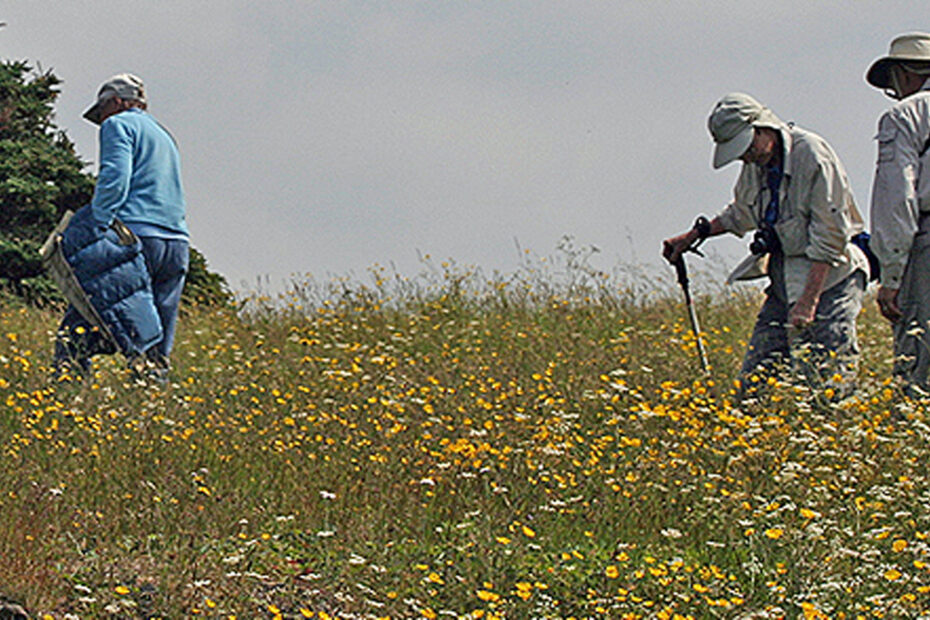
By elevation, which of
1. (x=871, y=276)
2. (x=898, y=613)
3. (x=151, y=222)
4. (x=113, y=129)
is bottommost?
(x=898, y=613)

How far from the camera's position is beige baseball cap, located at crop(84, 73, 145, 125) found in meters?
7.82

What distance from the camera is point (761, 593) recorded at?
421cm

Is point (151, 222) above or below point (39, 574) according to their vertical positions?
above

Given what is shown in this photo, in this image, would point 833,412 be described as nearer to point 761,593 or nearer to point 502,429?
point 502,429

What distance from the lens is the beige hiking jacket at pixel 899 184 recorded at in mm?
5988

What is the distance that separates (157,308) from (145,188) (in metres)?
0.70

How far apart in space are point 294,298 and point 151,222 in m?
3.36

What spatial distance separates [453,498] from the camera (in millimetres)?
→ 4988

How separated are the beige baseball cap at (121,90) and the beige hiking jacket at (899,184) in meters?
4.04

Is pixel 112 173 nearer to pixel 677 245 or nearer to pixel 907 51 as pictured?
pixel 677 245

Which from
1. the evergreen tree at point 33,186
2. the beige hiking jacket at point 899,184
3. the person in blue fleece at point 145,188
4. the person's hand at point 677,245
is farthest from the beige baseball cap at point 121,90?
the evergreen tree at point 33,186

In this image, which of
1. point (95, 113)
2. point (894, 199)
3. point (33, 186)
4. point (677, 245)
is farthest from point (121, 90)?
point (33, 186)

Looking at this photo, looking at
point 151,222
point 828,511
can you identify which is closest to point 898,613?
point 828,511

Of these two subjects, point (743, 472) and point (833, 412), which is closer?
point (743, 472)
